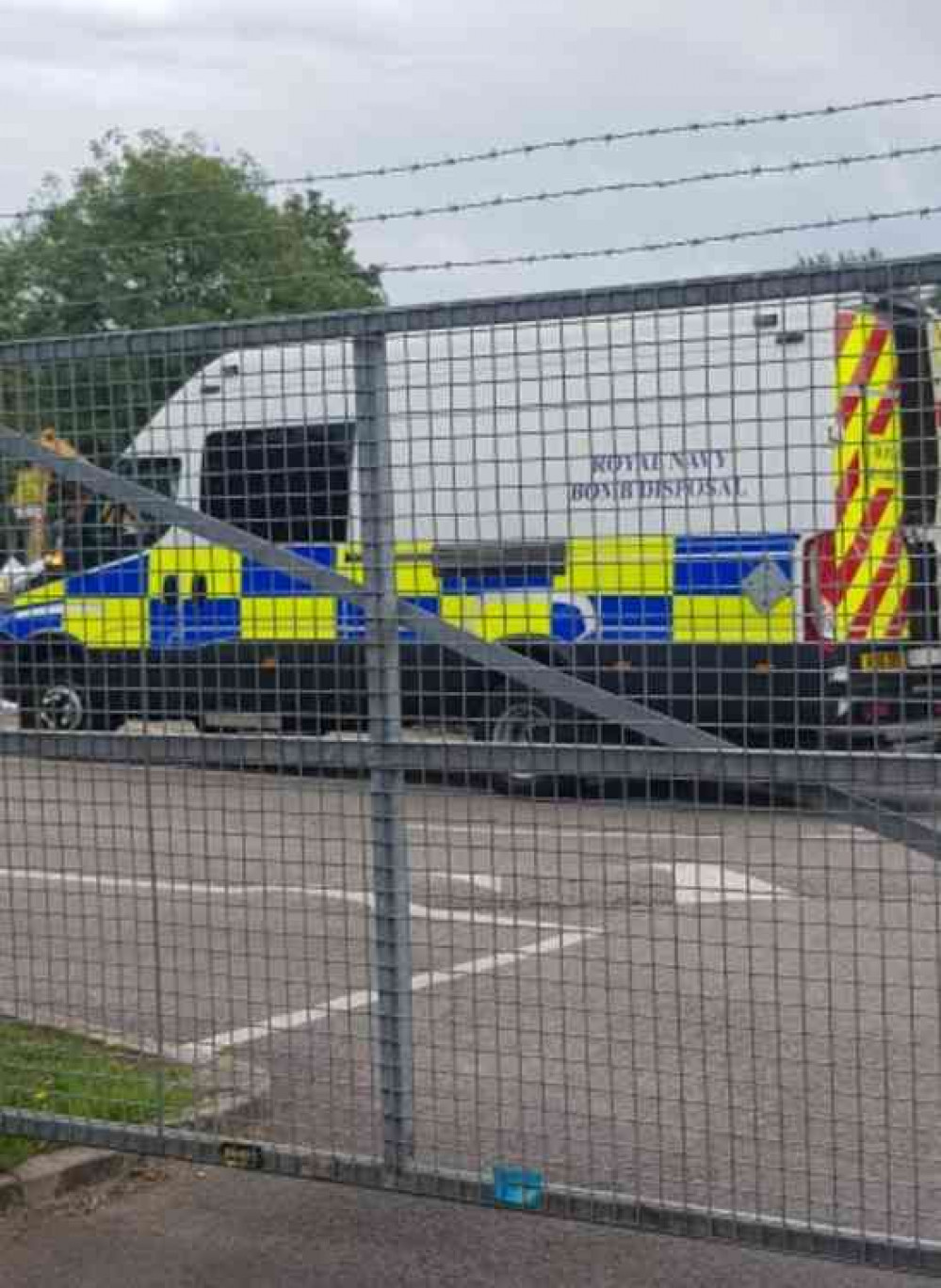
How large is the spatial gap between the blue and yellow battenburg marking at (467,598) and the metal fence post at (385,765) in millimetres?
64

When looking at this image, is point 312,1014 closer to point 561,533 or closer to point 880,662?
point 561,533

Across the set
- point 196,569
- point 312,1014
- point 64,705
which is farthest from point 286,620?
point 312,1014

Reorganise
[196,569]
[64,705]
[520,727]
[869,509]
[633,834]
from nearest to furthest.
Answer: [869,509] → [520,727] → [633,834] → [196,569] → [64,705]

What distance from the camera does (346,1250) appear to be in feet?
16.3

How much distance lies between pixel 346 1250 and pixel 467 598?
5.71 feet

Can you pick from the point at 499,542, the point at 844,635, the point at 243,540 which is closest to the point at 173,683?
the point at 243,540

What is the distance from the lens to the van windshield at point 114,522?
16.0ft

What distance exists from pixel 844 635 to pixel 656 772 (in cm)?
52

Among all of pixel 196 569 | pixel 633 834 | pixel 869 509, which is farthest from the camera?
pixel 196 569

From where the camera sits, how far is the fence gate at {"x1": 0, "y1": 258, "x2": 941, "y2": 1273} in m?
4.02

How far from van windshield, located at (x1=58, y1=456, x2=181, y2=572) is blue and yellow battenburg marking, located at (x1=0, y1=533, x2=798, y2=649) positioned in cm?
5

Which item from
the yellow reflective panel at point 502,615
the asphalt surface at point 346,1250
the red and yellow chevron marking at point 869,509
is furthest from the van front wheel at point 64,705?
the red and yellow chevron marking at point 869,509

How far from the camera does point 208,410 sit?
4742 millimetres

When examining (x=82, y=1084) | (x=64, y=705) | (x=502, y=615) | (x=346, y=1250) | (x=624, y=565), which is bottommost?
(x=346, y=1250)
